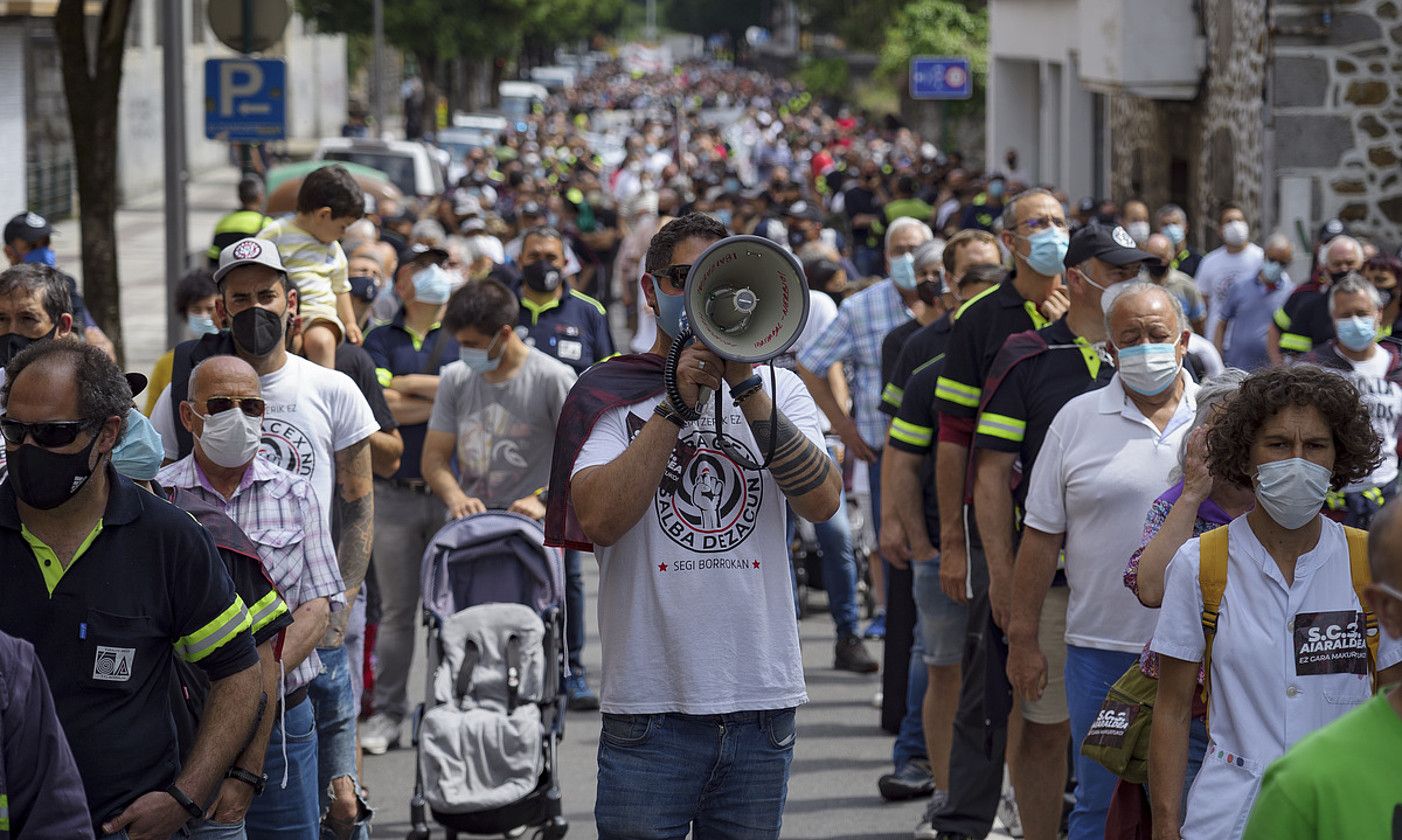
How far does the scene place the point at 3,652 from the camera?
11.7 ft

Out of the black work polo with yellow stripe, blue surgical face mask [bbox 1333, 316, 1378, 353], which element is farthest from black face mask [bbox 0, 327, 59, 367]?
blue surgical face mask [bbox 1333, 316, 1378, 353]

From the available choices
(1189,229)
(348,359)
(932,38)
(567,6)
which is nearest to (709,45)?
(567,6)

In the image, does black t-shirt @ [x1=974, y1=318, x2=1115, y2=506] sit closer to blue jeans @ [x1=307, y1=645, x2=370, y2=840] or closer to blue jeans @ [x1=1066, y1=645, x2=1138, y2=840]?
blue jeans @ [x1=1066, y1=645, x2=1138, y2=840]

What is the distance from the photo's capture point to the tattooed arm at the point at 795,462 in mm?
4383

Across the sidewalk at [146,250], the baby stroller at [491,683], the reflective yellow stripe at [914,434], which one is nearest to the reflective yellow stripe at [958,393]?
the reflective yellow stripe at [914,434]

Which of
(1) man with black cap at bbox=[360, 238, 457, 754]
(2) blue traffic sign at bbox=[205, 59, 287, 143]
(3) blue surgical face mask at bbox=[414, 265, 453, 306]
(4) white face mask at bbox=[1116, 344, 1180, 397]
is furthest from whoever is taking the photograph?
(2) blue traffic sign at bbox=[205, 59, 287, 143]

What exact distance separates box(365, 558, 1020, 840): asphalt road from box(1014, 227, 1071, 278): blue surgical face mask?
7.01ft

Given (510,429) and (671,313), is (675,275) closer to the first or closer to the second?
(671,313)

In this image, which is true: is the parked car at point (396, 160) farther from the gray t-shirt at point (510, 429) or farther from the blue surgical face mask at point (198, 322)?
the gray t-shirt at point (510, 429)

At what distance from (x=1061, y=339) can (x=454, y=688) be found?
7.91 ft

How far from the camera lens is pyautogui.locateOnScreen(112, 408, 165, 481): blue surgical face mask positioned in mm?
4574

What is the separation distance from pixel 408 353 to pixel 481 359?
4.15ft

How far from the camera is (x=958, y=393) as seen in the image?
660 cm

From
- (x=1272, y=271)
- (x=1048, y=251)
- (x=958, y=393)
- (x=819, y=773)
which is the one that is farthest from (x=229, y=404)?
(x=1272, y=271)
